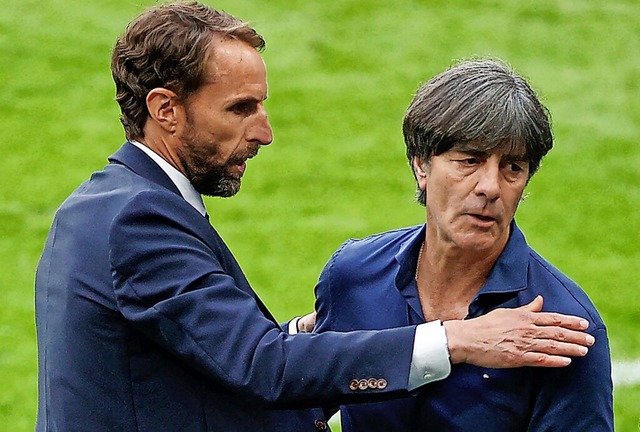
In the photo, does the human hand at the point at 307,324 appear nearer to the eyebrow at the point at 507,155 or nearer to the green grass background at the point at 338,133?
the eyebrow at the point at 507,155

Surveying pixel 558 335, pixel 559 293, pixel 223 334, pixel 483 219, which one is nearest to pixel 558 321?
pixel 558 335

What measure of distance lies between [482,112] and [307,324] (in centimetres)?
92

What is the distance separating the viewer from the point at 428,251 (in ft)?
11.2

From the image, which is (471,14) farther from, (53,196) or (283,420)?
(283,420)

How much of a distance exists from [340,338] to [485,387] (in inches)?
16.2

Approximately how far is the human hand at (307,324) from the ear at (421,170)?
560 mm

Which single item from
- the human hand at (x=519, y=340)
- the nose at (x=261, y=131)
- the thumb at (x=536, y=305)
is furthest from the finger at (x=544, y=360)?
the nose at (x=261, y=131)

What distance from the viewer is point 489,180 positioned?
3.11 m

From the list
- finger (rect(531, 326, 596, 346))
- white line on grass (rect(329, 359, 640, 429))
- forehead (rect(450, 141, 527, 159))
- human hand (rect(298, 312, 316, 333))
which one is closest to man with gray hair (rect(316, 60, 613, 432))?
forehead (rect(450, 141, 527, 159))

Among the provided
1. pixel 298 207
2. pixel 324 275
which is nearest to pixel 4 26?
pixel 298 207

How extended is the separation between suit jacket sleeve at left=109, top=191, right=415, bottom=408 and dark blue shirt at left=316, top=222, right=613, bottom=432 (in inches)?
11.6

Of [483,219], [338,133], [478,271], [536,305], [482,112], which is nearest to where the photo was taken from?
[536,305]

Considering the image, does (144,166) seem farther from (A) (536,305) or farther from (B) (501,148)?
A: (A) (536,305)

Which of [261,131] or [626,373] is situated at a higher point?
[261,131]
